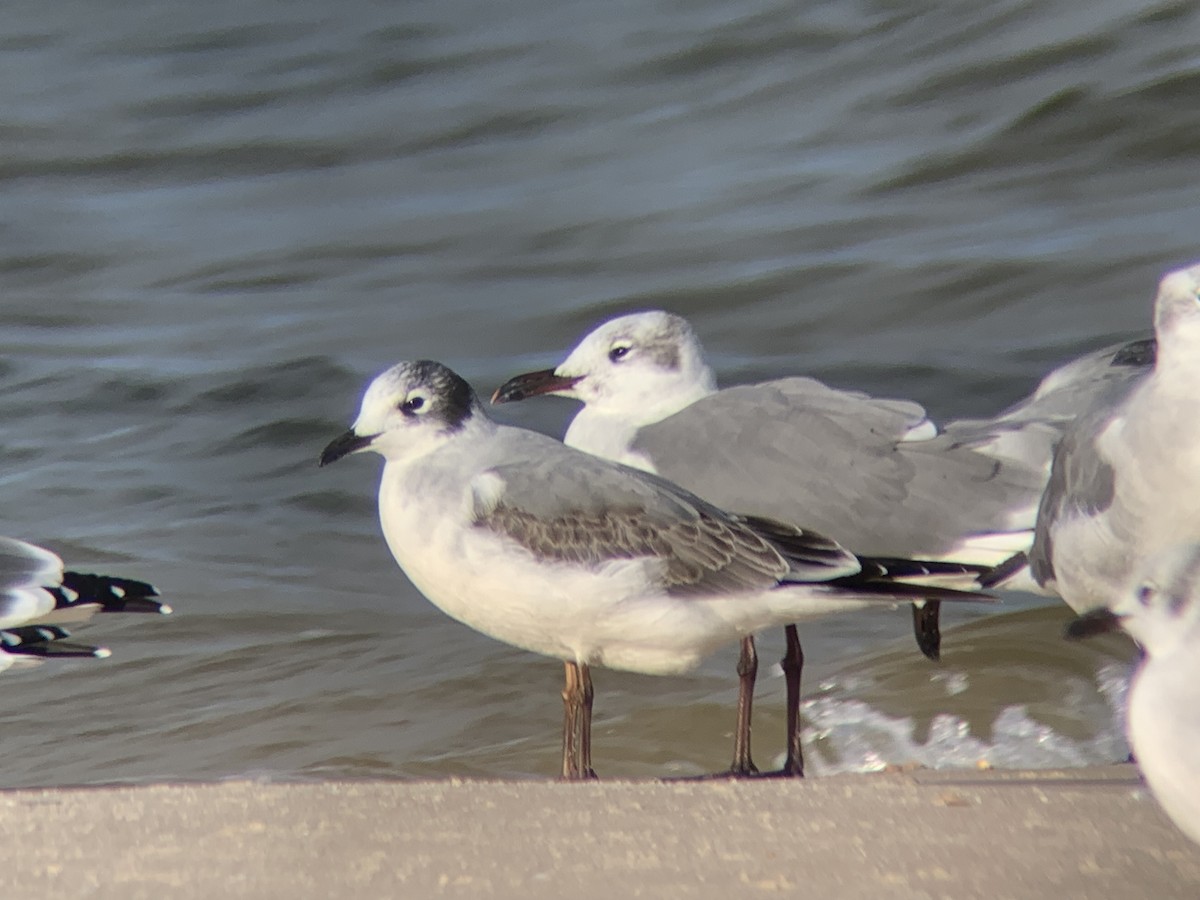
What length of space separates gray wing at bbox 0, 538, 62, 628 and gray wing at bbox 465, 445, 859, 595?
3.75 feet

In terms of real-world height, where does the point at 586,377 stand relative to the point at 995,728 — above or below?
above

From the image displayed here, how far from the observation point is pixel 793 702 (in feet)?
17.7

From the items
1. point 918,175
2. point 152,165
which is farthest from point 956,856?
point 152,165

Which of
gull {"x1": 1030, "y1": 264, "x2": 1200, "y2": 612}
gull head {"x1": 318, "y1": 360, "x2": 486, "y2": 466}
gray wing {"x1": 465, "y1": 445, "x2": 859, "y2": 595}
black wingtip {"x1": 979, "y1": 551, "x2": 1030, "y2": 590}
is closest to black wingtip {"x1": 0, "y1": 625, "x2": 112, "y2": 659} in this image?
gull head {"x1": 318, "y1": 360, "x2": 486, "y2": 466}

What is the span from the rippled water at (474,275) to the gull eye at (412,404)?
1.28m

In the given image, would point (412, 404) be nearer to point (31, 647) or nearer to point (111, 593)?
point (111, 593)

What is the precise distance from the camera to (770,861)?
3.07 m

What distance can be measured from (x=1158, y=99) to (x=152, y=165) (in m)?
6.63

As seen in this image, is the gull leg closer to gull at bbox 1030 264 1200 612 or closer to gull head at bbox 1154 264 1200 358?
gull at bbox 1030 264 1200 612

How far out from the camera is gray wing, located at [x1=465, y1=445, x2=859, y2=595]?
180 inches

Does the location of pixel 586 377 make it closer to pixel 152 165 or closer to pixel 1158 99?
pixel 1158 99

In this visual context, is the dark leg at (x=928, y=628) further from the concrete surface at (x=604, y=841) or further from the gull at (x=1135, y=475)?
the concrete surface at (x=604, y=841)

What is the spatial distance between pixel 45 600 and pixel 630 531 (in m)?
1.46

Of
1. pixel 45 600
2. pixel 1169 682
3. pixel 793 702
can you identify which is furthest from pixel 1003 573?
pixel 1169 682
